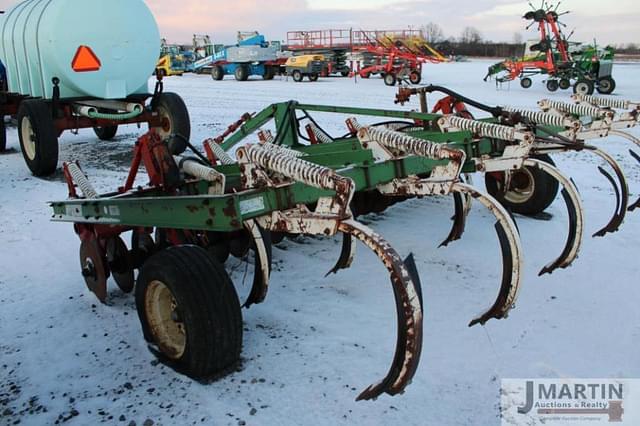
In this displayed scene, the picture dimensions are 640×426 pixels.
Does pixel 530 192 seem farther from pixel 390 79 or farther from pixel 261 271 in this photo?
pixel 390 79

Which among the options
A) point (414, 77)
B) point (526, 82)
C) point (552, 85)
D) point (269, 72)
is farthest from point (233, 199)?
point (269, 72)

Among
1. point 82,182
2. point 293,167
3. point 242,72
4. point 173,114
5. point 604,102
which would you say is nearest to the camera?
point 293,167

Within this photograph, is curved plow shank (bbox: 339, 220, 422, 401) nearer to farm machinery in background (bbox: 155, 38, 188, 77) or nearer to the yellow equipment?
the yellow equipment

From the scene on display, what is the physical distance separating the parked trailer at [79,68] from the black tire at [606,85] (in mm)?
12473

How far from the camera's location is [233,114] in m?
11.8

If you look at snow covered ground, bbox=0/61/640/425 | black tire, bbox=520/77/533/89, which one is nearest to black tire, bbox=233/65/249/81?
black tire, bbox=520/77/533/89

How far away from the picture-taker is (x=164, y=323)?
269 centimetres

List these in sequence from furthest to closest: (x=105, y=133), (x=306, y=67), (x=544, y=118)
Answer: (x=306, y=67)
(x=105, y=133)
(x=544, y=118)

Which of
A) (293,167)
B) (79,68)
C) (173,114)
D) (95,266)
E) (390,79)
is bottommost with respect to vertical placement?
(95,266)

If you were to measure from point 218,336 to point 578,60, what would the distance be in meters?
16.0

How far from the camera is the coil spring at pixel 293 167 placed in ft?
6.43

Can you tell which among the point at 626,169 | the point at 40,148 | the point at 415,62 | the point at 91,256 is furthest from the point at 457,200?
the point at 415,62

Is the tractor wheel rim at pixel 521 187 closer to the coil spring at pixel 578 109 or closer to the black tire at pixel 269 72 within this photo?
the coil spring at pixel 578 109

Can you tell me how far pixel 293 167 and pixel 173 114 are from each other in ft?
18.0
